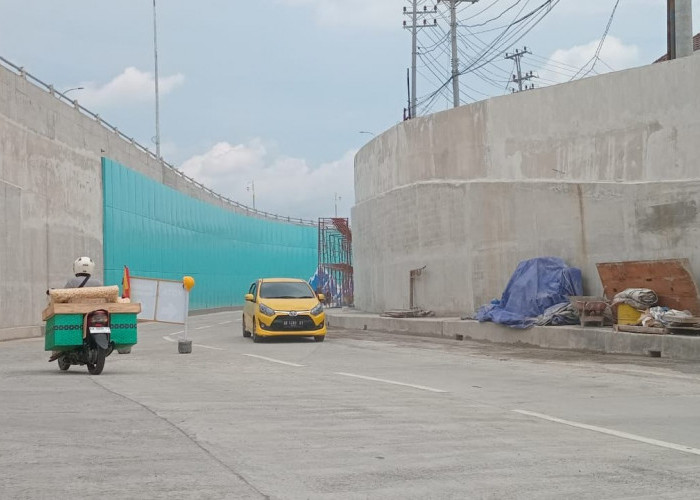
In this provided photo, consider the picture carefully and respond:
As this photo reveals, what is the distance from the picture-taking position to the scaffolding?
4919 centimetres

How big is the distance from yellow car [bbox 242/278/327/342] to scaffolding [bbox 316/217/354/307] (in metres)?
24.8

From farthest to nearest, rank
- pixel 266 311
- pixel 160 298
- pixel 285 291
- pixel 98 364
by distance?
pixel 285 291 < pixel 266 311 < pixel 160 298 < pixel 98 364

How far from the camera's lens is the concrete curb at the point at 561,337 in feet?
50.9

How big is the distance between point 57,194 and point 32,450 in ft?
96.5

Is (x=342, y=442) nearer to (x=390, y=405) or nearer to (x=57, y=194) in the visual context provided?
(x=390, y=405)

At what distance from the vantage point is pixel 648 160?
1878 centimetres

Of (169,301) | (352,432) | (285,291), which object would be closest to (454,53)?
(285,291)

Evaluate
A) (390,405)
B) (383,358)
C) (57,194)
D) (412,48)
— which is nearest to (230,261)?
(412,48)

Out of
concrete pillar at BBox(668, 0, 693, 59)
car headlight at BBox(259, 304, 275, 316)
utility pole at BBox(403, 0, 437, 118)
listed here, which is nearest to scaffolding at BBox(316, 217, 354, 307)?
utility pole at BBox(403, 0, 437, 118)

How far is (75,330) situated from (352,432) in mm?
6429

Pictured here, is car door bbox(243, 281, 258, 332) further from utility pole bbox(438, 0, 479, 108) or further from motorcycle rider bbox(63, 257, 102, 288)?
utility pole bbox(438, 0, 479, 108)

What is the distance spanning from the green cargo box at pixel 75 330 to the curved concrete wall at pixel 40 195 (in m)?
15.6

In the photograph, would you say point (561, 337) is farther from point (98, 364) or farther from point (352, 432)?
point (352, 432)

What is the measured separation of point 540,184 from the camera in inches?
865
